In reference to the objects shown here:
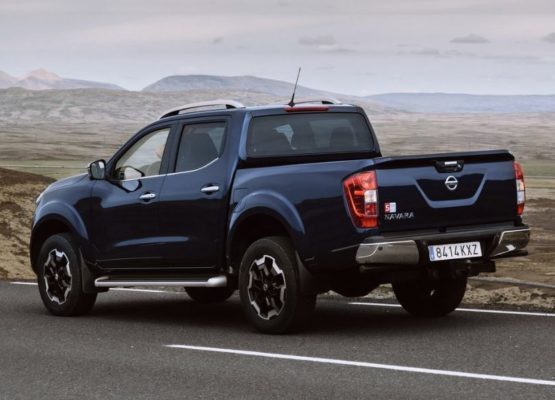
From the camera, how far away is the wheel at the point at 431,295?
1046cm

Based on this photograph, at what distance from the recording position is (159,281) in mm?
10547

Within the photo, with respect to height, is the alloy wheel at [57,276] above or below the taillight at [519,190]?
below

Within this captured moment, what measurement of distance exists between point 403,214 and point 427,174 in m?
0.39

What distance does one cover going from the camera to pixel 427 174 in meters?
9.16

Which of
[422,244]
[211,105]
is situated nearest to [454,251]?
[422,244]

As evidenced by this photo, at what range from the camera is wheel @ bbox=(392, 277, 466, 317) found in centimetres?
1046

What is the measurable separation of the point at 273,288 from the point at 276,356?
3.46ft

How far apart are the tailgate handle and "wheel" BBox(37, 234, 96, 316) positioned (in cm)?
385

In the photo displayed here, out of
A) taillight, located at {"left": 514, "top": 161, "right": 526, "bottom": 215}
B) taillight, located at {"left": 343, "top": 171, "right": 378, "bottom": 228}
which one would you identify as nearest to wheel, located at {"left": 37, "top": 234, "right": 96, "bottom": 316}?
taillight, located at {"left": 343, "top": 171, "right": 378, "bottom": 228}

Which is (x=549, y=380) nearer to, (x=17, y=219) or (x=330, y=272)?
(x=330, y=272)

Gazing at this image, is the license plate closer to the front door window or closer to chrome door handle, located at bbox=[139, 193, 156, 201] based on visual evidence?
chrome door handle, located at bbox=[139, 193, 156, 201]

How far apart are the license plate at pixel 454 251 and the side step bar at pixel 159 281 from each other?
1888mm

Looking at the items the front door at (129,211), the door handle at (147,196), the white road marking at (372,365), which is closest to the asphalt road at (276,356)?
the white road marking at (372,365)

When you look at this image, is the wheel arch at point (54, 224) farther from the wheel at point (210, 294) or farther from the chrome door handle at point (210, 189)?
the chrome door handle at point (210, 189)
